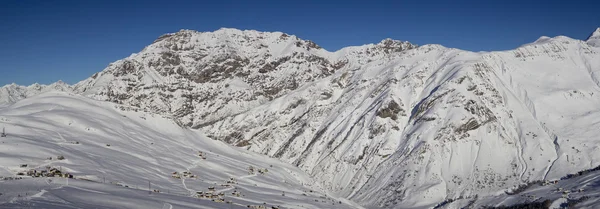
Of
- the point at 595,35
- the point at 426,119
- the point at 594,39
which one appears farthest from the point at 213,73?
the point at 595,35

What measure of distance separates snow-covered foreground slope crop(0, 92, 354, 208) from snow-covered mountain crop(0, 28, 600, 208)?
12.5m

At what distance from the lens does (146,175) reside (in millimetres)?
41938

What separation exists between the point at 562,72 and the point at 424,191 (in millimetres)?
49193

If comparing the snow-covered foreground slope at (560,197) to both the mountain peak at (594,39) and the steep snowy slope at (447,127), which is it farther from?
the mountain peak at (594,39)

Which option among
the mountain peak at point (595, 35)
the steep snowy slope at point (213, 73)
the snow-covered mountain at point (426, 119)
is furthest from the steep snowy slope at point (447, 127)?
the steep snowy slope at point (213, 73)

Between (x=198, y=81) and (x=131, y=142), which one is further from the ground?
(x=198, y=81)

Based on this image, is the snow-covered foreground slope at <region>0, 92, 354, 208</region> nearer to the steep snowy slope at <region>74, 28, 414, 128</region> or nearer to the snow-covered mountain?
the snow-covered mountain

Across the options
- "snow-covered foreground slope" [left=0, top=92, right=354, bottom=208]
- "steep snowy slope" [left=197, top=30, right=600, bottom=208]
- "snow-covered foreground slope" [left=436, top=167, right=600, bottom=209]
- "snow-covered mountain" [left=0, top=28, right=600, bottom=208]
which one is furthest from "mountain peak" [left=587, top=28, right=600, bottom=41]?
"snow-covered foreground slope" [left=0, top=92, right=354, bottom=208]

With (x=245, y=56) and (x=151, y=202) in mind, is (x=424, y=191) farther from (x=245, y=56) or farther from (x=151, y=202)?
(x=245, y=56)

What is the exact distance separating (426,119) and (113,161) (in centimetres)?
6191

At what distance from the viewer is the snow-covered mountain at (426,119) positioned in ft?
248

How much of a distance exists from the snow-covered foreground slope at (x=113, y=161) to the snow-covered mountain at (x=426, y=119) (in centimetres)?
1253

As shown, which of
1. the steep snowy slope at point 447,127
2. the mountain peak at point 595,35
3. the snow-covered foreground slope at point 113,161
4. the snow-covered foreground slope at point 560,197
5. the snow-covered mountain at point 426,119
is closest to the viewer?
the snow-covered foreground slope at point 113,161

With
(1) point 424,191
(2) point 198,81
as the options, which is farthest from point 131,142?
(2) point 198,81
